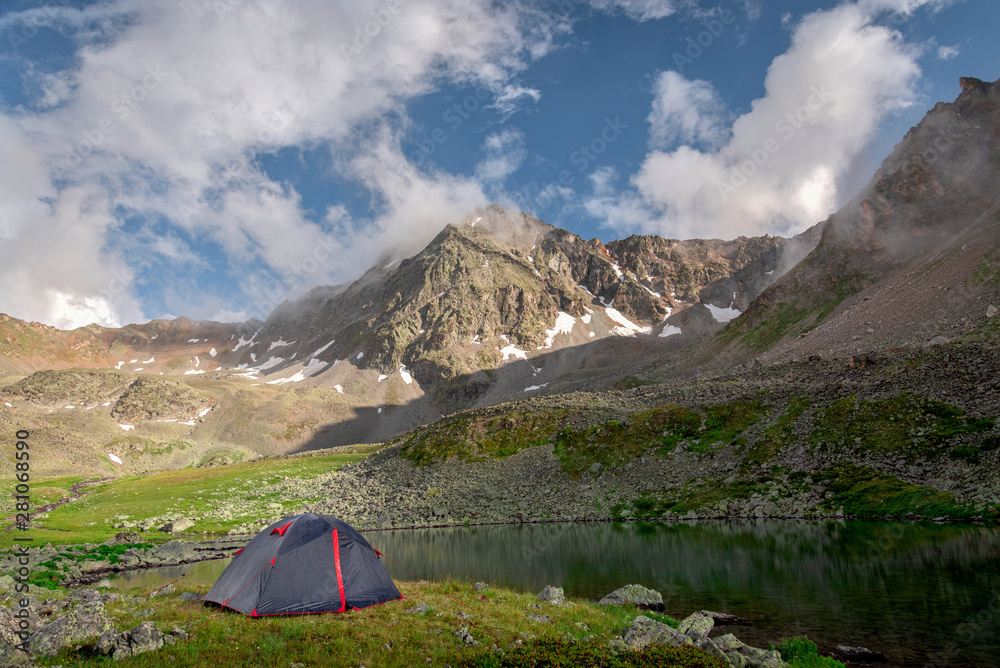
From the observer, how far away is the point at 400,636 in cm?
1509

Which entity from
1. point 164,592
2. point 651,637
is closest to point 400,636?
point 651,637

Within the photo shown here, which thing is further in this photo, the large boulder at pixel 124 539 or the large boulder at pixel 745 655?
the large boulder at pixel 124 539

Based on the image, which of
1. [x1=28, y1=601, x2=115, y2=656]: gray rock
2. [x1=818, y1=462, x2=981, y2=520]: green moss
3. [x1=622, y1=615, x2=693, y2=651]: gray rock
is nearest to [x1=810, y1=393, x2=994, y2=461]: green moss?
[x1=818, y1=462, x2=981, y2=520]: green moss

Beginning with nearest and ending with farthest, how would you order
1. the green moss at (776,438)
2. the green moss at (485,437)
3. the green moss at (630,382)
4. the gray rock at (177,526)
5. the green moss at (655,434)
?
the green moss at (776,438)
the gray rock at (177,526)
the green moss at (655,434)
the green moss at (485,437)
the green moss at (630,382)

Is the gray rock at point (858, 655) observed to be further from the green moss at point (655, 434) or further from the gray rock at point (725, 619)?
the green moss at point (655, 434)

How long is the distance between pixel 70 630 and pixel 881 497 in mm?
50591

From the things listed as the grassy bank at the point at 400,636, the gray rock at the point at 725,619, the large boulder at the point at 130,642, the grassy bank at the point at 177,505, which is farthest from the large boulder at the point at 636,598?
the grassy bank at the point at 177,505

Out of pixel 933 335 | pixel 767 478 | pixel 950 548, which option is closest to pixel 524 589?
pixel 950 548

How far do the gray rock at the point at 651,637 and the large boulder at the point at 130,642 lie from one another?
42.0 ft

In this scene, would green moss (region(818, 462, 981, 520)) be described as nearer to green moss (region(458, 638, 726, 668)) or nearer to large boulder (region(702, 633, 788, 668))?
large boulder (region(702, 633, 788, 668))

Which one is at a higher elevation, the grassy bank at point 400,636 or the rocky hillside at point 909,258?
the rocky hillside at point 909,258

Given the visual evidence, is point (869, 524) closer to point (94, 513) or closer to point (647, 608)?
point (647, 608)

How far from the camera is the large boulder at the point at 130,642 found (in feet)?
40.8

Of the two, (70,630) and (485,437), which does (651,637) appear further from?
(485,437)
